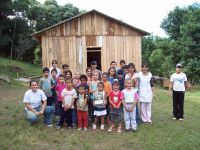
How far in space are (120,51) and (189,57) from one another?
11875 mm

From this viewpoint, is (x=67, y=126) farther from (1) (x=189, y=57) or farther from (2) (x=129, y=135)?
(1) (x=189, y=57)

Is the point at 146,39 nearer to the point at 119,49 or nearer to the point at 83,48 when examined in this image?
the point at 119,49

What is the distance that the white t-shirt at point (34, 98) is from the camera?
9.23m

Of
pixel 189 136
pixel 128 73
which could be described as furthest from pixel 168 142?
pixel 128 73

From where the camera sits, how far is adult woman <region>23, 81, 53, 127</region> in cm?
920

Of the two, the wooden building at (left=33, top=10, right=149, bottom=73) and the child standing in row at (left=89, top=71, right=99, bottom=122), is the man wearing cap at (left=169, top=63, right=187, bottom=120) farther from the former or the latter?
the wooden building at (left=33, top=10, right=149, bottom=73)

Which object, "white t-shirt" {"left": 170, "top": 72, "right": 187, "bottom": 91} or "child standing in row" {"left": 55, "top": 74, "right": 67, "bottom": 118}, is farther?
"white t-shirt" {"left": 170, "top": 72, "right": 187, "bottom": 91}

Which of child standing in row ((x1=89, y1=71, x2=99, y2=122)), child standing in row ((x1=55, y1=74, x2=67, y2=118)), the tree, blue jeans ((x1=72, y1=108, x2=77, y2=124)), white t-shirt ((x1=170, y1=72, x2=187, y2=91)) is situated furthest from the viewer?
the tree

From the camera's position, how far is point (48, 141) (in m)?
8.02

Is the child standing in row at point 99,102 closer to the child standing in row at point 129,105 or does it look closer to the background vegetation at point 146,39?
the child standing in row at point 129,105

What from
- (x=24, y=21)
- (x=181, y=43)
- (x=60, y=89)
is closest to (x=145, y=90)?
(x=60, y=89)

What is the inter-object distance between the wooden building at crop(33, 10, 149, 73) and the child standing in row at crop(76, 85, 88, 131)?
8.91 meters

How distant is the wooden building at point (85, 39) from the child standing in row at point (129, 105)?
896cm

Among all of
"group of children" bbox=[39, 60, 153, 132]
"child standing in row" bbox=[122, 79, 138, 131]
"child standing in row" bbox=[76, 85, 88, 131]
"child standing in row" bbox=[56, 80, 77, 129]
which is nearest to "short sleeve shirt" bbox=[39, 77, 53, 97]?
"group of children" bbox=[39, 60, 153, 132]
